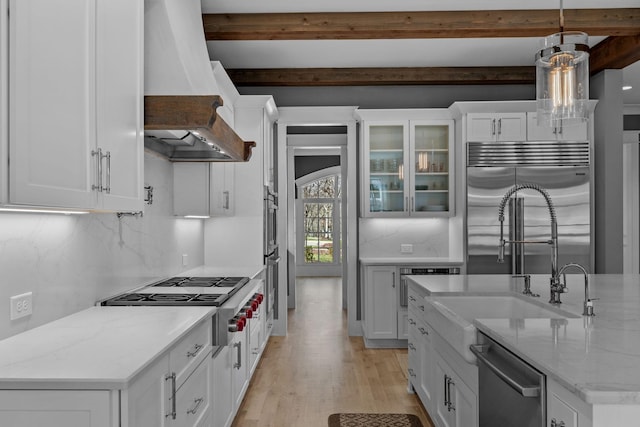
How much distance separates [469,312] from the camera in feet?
9.89

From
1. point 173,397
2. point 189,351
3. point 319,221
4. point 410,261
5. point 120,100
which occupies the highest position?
point 120,100

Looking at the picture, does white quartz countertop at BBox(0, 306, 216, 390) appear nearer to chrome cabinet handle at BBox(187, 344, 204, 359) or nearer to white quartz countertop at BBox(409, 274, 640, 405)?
chrome cabinet handle at BBox(187, 344, 204, 359)

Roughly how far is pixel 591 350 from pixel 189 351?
152cm

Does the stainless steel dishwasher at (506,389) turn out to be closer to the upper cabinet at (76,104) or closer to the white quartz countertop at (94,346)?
the white quartz countertop at (94,346)

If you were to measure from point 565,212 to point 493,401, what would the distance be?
3646 millimetres

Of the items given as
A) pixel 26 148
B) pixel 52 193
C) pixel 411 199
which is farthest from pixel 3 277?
pixel 411 199

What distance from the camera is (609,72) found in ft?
17.1

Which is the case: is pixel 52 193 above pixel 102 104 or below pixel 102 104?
below

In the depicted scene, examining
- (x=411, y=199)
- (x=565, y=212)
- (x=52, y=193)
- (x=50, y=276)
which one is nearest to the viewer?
(x=52, y=193)

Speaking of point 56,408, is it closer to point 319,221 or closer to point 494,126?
point 494,126

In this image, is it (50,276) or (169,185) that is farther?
(169,185)

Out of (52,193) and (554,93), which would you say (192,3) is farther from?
(554,93)

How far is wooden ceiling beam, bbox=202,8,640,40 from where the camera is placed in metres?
4.04

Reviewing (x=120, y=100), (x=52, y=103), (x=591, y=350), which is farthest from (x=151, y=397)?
(x=591, y=350)
